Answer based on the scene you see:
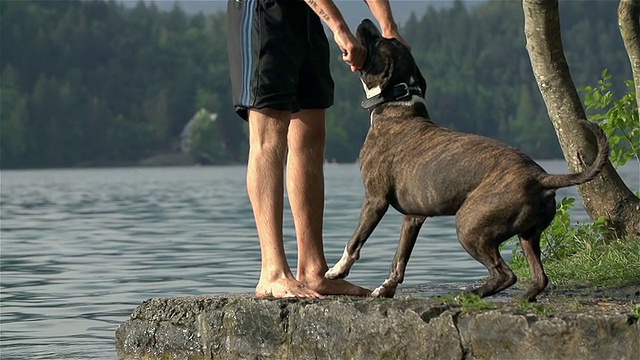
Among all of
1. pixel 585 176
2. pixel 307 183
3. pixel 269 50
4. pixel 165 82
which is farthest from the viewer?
pixel 165 82

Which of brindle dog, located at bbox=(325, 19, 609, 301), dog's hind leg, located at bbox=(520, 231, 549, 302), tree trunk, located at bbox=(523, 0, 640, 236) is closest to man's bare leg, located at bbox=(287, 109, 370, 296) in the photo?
brindle dog, located at bbox=(325, 19, 609, 301)

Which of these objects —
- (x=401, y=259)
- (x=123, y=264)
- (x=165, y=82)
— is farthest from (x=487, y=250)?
(x=165, y=82)

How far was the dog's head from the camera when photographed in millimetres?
6801

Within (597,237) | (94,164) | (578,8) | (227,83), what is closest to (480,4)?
(578,8)

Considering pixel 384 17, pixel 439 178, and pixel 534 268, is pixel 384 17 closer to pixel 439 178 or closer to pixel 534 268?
pixel 439 178

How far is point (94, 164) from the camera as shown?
392ft

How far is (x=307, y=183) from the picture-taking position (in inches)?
281

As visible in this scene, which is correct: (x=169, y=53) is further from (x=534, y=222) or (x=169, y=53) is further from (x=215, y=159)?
(x=534, y=222)

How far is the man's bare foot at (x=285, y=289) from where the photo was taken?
679 centimetres

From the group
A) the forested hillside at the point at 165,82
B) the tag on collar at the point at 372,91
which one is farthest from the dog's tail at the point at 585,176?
the forested hillside at the point at 165,82

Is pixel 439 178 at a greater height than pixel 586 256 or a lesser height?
greater

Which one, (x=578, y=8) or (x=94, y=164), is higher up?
(x=578, y=8)

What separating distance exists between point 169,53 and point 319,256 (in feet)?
456

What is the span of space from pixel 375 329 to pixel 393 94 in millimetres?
1354
